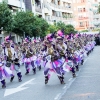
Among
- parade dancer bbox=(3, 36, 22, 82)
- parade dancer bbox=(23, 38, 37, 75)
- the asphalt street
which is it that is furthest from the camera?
parade dancer bbox=(23, 38, 37, 75)

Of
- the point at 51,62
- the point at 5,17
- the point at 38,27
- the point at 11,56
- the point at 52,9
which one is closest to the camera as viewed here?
the point at 51,62

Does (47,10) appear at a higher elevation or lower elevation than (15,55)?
higher

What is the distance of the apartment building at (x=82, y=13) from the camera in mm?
101500

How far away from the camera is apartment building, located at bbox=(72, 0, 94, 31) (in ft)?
333

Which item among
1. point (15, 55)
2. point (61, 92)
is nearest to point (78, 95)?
point (61, 92)

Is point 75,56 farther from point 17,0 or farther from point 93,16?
point 93,16

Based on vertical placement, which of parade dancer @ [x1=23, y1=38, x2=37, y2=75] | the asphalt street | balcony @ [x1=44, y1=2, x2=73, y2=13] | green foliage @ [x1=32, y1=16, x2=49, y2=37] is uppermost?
balcony @ [x1=44, y1=2, x2=73, y2=13]

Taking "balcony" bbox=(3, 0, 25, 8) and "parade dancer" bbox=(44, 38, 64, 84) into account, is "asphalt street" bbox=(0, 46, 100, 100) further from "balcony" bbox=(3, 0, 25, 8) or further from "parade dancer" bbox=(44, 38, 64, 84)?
"balcony" bbox=(3, 0, 25, 8)

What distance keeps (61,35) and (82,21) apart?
9124 cm

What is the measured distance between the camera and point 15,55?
553 inches

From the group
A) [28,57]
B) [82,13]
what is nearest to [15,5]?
[28,57]

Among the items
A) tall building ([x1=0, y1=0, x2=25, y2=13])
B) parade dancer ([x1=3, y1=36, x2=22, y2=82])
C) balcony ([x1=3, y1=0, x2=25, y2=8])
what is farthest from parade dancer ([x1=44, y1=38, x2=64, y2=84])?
tall building ([x1=0, y1=0, x2=25, y2=13])

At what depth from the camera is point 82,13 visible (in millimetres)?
102688

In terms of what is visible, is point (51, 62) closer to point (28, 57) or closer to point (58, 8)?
point (28, 57)
